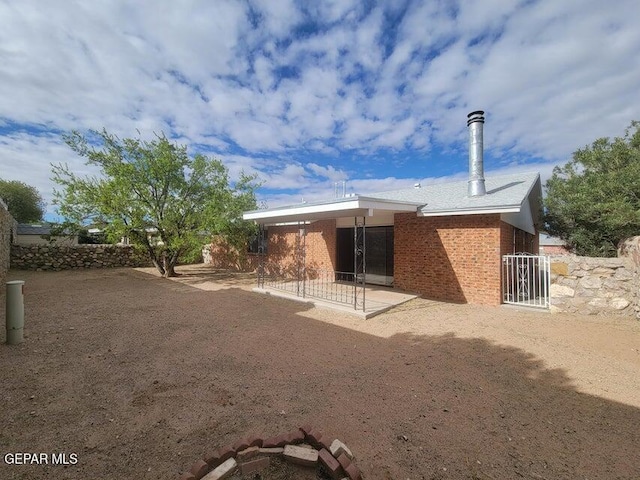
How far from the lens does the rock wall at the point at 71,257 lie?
1436 centimetres

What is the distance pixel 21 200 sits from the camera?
106 ft

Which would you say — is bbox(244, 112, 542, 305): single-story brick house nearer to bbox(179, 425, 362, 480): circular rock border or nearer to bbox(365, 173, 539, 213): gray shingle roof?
bbox(365, 173, 539, 213): gray shingle roof

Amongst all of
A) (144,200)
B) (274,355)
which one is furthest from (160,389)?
(144,200)

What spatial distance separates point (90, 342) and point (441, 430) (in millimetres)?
5666

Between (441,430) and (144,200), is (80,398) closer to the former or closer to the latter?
(441,430)

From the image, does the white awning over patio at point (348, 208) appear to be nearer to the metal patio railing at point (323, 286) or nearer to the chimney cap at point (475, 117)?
the metal patio railing at point (323, 286)

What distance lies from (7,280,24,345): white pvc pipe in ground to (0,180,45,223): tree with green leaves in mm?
36042

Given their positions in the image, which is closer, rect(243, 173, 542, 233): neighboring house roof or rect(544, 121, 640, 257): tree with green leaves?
rect(243, 173, 542, 233): neighboring house roof

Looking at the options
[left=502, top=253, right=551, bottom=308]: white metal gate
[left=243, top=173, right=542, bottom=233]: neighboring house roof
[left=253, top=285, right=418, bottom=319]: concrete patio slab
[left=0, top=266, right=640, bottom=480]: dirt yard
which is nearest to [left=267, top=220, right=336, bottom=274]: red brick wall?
[left=253, top=285, right=418, bottom=319]: concrete patio slab

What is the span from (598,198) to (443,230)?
604 centimetres

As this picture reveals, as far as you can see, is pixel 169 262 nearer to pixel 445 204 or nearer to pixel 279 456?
pixel 445 204

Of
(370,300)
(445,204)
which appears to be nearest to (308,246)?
(370,300)

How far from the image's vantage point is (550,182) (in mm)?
11984

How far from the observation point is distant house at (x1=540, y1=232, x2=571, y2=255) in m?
12.2
